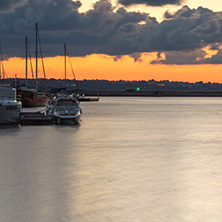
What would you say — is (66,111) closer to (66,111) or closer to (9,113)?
(66,111)

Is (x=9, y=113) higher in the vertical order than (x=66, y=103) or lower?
lower

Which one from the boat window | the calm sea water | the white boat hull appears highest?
the boat window

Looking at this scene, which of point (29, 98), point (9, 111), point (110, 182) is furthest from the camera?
point (29, 98)

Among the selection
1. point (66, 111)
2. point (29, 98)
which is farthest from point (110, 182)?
point (29, 98)

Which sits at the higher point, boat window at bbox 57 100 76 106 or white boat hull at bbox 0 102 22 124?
boat window at bbox 57 100 76 106

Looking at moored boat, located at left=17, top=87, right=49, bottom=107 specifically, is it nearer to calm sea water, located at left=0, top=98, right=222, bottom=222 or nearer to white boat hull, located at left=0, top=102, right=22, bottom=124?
white boat hull, located at left=0, top=102, right=22, bottom=124

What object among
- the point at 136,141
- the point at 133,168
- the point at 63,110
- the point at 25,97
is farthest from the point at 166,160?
the point at 25,97

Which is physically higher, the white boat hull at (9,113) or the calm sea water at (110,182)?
the white boat hull at (9,113)

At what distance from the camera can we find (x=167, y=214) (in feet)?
40.1

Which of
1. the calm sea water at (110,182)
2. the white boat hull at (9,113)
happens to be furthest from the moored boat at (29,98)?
Result: the calm sea water at (110,182)

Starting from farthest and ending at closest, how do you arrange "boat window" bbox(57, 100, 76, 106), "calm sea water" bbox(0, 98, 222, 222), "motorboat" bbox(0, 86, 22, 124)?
1. "boat window" bbox(57, 100, 76, 106)
2. "motorboat" bbox(0, 86, 22, 124)
3. "calm sea water" bbox(0, 98, 222, 222)

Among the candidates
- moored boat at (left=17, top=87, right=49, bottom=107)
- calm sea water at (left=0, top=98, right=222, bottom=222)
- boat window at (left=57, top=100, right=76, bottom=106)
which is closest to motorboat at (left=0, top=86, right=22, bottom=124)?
boat window at (left=57, top=100, right=76, bottom=106)

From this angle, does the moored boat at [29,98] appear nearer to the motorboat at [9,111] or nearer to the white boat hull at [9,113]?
the motorboat at [9,111]

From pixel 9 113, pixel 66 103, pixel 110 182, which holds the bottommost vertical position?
pixel 110 182
